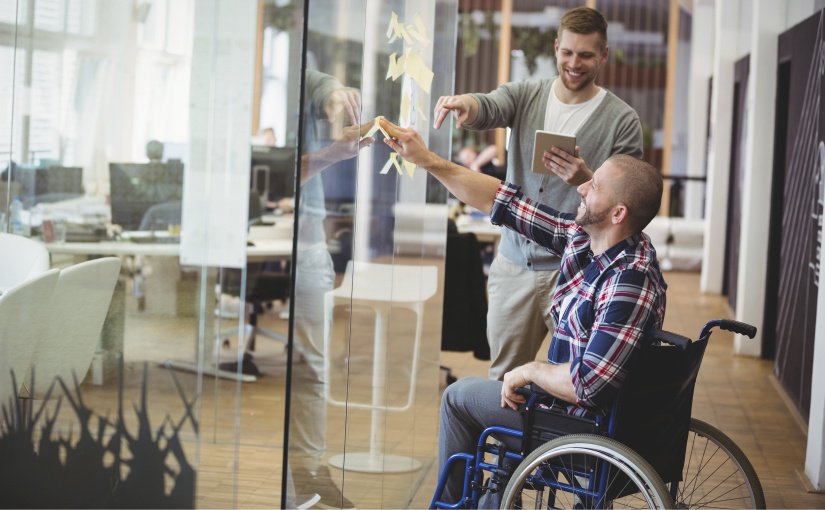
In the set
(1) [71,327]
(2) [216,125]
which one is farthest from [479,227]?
(1) [71,327]

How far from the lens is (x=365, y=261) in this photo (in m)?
2.77

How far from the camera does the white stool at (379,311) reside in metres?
2.54

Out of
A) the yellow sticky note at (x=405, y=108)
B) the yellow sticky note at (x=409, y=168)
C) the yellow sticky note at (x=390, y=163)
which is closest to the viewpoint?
the yellow sticky note at (x=390, y=163)

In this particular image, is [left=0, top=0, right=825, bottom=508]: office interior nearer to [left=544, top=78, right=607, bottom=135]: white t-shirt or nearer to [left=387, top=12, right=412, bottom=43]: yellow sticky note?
[left=387, top=12, right=412, bottom=43]: yellow sticky note

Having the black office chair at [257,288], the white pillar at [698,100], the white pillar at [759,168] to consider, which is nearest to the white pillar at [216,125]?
the black office chair at [257,288]

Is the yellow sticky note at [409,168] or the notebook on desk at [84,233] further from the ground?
the yellow sticky note at [409,168]

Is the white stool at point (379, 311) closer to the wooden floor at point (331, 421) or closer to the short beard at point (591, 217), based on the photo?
the wooden floor at point (331, 421)

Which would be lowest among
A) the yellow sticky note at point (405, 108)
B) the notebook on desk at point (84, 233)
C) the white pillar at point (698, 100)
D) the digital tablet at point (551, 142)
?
the notebook on desk at point (84, 233)

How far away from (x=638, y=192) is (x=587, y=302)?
0.29 metres

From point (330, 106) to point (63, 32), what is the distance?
0.84 meters

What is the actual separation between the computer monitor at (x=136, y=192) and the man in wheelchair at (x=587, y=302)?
606 mm

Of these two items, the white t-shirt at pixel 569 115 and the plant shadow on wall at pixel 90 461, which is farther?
the white t-shirt at pixel 569 115

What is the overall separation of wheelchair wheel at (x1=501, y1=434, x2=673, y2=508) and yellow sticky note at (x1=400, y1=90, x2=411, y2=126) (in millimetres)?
1162

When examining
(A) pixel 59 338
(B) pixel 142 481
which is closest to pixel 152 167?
(A) pixel 59 338
